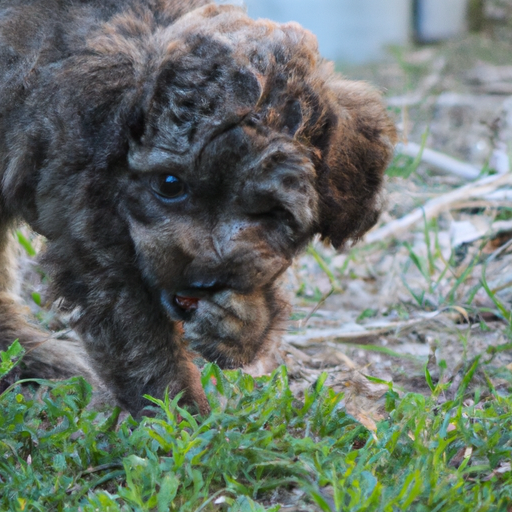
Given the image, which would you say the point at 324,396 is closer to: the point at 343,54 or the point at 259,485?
the point at 259,485

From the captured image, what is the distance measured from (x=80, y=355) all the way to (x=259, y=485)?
1624 millimetres

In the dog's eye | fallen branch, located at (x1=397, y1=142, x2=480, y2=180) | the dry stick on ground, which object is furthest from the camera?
fallen branch, located at (x1=397, y1=142, x2=480, y2=180)

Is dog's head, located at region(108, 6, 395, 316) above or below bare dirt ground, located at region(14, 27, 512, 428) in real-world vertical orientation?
above

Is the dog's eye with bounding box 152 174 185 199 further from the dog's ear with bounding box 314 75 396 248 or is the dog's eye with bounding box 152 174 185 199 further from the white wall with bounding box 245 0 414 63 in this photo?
the white wall with bounding box 245 0 414 63

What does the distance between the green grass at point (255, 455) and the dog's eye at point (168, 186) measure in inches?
26.5

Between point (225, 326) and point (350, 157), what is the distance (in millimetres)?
808

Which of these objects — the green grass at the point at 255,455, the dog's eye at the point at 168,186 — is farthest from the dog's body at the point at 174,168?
→ the green grass at the point at 255,455

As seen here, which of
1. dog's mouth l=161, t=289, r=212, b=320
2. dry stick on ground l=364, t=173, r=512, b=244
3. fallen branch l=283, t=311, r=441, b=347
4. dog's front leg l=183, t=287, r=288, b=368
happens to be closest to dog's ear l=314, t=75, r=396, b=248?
dog's front leg l=183, t=287, r=288, b=368

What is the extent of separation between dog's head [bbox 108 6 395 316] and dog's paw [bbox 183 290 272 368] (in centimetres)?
7

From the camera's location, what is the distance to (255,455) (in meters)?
2.47

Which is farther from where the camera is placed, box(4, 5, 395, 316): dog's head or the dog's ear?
the dog's ear

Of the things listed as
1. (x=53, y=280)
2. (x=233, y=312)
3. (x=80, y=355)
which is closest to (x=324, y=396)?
(x=233, y=312)

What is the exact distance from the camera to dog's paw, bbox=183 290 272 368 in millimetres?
2848

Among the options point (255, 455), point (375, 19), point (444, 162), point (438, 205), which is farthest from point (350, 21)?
point (255, 455)
